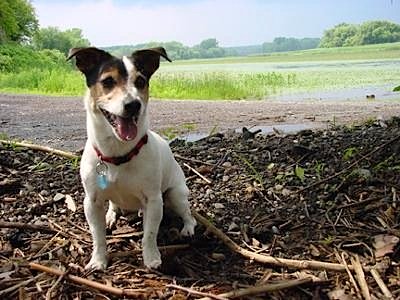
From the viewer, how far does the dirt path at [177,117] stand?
21.0 ft

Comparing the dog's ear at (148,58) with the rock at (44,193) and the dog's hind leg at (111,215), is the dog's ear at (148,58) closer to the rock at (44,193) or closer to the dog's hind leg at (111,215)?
the dog's hind leg at (111,215)

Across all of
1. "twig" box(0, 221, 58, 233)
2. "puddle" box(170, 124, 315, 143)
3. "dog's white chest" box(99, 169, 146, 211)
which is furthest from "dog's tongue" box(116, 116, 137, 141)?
"puddle" box(170, 124, 315, 143)

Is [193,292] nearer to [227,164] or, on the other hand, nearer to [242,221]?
[242,221]

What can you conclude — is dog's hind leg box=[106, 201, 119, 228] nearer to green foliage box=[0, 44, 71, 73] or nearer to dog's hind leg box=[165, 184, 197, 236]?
dog's hind leg box=[165, 184, 197, 236]

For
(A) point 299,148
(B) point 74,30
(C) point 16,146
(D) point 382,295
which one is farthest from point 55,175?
(B) point 74,30

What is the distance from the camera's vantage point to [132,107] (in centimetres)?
246

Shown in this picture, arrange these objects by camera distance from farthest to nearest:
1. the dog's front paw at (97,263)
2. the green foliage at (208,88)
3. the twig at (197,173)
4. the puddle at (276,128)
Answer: the green foliage at (208,88) < the puddle at (276,128) < the twig at (197,173) < the dog's front paw at (97,263)

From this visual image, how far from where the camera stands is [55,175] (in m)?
3.75

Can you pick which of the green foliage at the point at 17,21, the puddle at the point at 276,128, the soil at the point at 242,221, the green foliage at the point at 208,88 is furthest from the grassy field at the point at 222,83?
the green foliage at the point at 17,21

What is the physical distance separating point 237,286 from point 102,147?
2.89ft

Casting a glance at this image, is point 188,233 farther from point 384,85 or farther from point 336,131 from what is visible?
point 384,85

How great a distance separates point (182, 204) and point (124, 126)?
26.3 inches

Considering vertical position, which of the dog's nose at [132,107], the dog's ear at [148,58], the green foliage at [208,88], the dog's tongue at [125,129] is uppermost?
the dog's ear at [148,58]

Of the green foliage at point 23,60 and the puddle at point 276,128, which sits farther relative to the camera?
the green foliage at point 23,60
